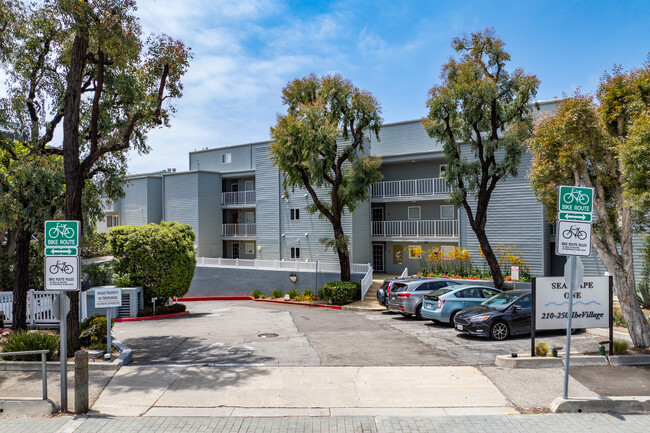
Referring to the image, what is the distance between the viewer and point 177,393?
895cm

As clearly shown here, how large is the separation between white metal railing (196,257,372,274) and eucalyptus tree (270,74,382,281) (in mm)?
1184

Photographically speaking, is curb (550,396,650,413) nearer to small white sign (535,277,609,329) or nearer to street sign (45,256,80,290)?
small white sign (535,277,609,329)

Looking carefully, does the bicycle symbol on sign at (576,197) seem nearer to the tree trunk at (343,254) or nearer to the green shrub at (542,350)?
the green shrub at (542,350)

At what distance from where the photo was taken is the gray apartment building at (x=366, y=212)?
24.9 metres

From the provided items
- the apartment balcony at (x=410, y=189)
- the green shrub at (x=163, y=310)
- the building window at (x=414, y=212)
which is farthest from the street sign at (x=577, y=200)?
the building window at (x=414, y=212)

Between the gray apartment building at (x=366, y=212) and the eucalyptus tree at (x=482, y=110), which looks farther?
the gray apartment building at (x=366, y=212)

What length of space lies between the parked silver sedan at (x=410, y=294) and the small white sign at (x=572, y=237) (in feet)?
33.6

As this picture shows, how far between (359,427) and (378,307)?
50.8 feet

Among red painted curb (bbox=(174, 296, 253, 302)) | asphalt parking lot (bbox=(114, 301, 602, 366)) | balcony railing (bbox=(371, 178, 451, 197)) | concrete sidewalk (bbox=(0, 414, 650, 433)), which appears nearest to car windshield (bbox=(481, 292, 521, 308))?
asphalt parking lot (bbox=(114, 301, 602, 366))

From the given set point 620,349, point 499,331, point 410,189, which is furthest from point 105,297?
point 410,189

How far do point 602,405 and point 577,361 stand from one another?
2.43 m

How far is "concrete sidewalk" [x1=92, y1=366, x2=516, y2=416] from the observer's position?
317 inches

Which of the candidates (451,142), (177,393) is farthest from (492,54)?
(177,393)

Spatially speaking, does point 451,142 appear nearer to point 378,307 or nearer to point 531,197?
point 531,197
